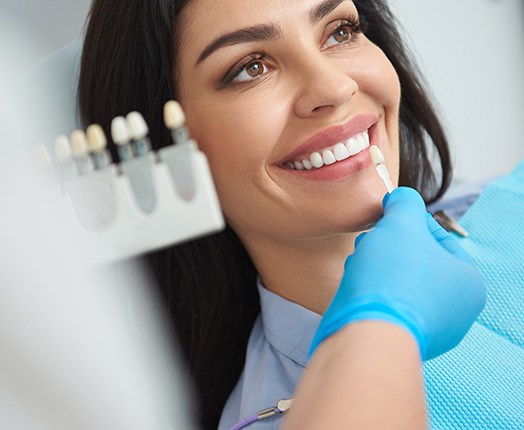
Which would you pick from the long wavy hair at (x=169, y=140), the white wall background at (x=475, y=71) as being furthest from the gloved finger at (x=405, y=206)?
the white wall background at (x=475, y=71)

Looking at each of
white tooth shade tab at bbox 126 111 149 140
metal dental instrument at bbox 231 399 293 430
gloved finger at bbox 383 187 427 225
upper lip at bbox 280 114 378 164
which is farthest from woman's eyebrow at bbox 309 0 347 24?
metal dental instrument at bbox 231 399 293 430

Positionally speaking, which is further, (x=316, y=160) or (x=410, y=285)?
(x=316, y=160)

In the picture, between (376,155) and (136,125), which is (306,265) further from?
(136,125)

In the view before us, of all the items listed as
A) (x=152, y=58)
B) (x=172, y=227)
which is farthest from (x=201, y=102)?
(x=172, y=227)

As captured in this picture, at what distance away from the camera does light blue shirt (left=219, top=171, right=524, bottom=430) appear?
114cm

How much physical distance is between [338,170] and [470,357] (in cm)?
38

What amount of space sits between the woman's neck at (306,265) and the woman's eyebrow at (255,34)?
32cm

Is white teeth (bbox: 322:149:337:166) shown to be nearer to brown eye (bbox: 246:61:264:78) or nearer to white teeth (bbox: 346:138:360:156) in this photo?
white teeth (bbox: 346:138:360:156)

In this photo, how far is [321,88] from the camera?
1.05m

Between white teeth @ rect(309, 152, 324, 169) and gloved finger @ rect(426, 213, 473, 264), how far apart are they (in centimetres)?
18

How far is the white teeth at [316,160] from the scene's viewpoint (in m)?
1.09

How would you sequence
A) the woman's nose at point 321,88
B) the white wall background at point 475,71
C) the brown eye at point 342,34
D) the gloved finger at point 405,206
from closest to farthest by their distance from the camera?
the gloved finger at point 405,206
the woman's nose at point 321,88
the brown eye at point 342,34
the white wall background at point 475,71

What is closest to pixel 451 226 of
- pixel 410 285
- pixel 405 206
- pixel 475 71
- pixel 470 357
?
pixel 470 357

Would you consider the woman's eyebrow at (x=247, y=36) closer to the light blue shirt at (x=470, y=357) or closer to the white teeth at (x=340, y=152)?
the white teeth at (x=340, y=152)
